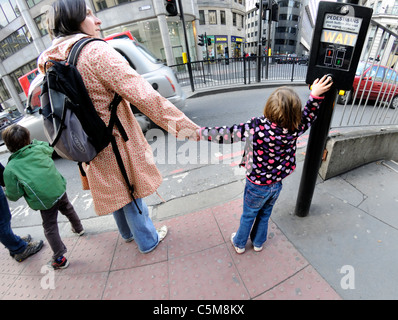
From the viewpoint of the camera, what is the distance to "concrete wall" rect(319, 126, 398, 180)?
269 cm

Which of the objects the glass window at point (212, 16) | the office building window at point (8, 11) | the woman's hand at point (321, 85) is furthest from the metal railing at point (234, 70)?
the office building window at point (8, 11)

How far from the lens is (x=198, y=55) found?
22.9 meters

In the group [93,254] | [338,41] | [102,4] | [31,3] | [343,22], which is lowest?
[93,254]

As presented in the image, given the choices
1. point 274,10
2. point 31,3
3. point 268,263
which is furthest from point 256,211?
point 31,3

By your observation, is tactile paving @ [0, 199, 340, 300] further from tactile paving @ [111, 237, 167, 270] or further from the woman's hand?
the woman's hand

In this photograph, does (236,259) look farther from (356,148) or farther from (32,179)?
(356,148)

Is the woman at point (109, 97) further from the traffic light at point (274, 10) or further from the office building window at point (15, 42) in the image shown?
the office building window at point (15, 42)

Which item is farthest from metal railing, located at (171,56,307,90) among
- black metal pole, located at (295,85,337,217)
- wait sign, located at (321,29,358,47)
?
wait sign, located at (321,29,358,47)

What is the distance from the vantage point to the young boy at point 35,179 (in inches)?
75.0

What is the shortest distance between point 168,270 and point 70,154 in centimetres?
135

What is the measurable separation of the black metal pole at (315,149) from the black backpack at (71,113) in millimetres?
1754

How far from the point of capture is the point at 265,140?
1456 mm

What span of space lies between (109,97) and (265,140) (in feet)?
3.68
